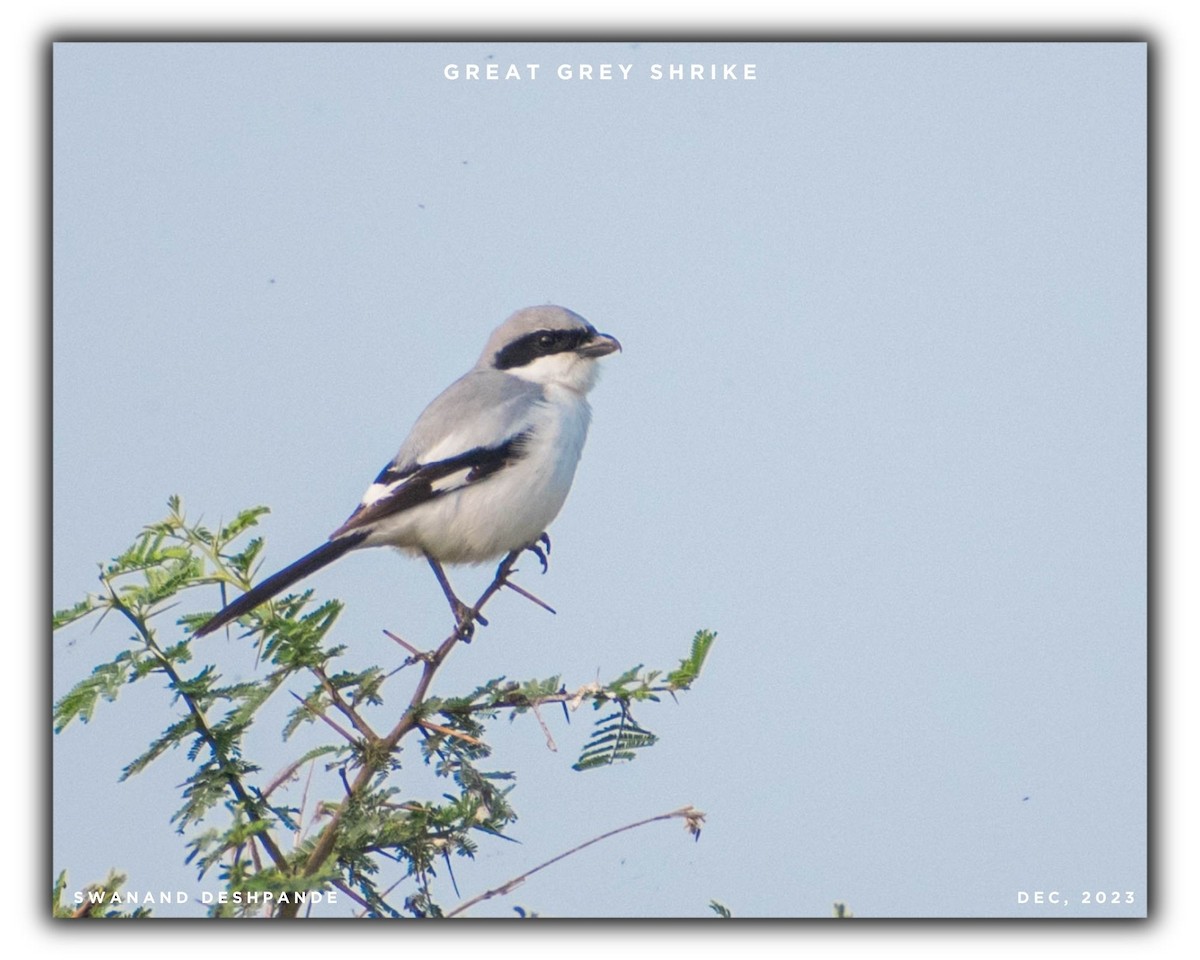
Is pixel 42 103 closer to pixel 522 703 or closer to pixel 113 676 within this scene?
pixel 113 676

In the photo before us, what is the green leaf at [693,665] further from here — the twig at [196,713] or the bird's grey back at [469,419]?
the bird's grey back at [469,419]

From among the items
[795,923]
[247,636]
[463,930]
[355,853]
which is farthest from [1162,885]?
[247,636]

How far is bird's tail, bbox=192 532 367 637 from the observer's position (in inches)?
110

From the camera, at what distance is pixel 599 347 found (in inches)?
194

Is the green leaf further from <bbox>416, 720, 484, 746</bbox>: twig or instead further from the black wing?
the black wing

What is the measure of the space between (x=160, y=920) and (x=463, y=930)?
0.72 m

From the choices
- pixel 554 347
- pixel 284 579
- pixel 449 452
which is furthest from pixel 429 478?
pixel 554 347

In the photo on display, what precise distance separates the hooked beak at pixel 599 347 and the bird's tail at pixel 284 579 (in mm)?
1264

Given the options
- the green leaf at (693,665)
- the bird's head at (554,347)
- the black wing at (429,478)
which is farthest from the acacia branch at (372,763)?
the bird's head at (554,347)

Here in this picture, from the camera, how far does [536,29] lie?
142 inches

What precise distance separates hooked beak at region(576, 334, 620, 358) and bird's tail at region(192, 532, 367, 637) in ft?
4.15

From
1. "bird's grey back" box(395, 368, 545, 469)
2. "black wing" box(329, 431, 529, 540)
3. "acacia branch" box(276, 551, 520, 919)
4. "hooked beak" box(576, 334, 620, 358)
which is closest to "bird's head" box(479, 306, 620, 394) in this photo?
"hooked beak" box(576, 334, 620, 358)

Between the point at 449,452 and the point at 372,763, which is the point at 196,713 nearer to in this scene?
the point at 372,763

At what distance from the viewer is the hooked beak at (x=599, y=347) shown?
493 cm
